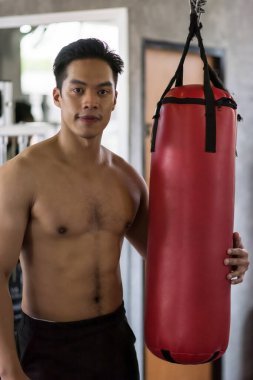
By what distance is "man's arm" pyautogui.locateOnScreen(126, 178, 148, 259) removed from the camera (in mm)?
1995

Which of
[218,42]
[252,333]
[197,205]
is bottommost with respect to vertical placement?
[252,333]

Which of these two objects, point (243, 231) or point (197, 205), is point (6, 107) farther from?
point (197, 205)

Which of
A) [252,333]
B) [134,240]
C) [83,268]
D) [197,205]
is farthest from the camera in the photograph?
[252,333]

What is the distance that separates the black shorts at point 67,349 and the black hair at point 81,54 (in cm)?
76

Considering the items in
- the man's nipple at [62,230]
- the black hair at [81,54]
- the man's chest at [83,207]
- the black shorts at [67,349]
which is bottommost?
the black shorts at [67,349]

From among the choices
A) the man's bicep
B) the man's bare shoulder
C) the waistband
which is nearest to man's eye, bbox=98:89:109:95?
the man's bare shoulder

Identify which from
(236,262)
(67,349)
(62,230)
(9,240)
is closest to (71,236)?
(62,230)

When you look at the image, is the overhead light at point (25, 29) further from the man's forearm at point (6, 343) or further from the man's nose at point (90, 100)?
the man's forearm at point (6, 343)

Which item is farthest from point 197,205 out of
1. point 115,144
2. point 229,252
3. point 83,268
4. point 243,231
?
point 243,231

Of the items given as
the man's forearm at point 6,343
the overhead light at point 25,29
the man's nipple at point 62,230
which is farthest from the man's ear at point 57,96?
the overhead light at point 25,29

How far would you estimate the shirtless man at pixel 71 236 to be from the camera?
1.64 metres

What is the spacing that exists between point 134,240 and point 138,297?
96 cm

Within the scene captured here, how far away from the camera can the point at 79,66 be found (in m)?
1.68

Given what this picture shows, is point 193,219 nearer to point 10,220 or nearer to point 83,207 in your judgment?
point 83,207
